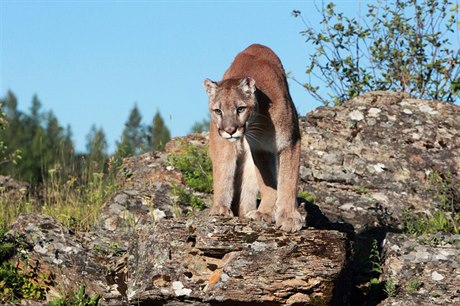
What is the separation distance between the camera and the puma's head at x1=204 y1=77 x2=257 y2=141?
356 inches

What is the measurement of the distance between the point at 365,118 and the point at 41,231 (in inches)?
246

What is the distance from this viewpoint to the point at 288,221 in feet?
29.3

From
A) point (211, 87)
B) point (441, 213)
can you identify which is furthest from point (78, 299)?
point (441, 213)

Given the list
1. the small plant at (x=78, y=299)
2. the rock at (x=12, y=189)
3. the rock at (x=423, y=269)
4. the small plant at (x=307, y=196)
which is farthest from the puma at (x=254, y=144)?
the rock at (x=12, y=189)

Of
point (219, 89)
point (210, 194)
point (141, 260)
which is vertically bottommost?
point (141, 260)

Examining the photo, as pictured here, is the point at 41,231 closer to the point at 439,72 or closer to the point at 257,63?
the point at 257,63

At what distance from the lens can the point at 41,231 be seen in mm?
10125

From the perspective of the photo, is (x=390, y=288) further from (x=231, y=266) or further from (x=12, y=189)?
(x=12, y=189)

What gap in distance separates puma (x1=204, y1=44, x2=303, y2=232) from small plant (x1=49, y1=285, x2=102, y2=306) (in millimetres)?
1607

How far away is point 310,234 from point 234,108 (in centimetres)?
160

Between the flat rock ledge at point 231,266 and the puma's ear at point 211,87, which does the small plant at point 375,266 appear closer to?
the flat rock ledge at point 231,266

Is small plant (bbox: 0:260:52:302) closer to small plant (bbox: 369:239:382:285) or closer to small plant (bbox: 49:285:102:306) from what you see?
small plant (bbox: 49:285:102:306)

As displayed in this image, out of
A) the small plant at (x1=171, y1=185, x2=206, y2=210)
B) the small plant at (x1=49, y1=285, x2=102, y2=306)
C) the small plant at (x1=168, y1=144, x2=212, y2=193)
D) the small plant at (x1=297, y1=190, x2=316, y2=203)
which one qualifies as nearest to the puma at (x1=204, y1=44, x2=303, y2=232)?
the small plant at (x1=49, y1=285, x2=102, y2=306)

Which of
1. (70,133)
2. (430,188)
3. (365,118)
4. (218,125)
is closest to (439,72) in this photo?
(365,118)
